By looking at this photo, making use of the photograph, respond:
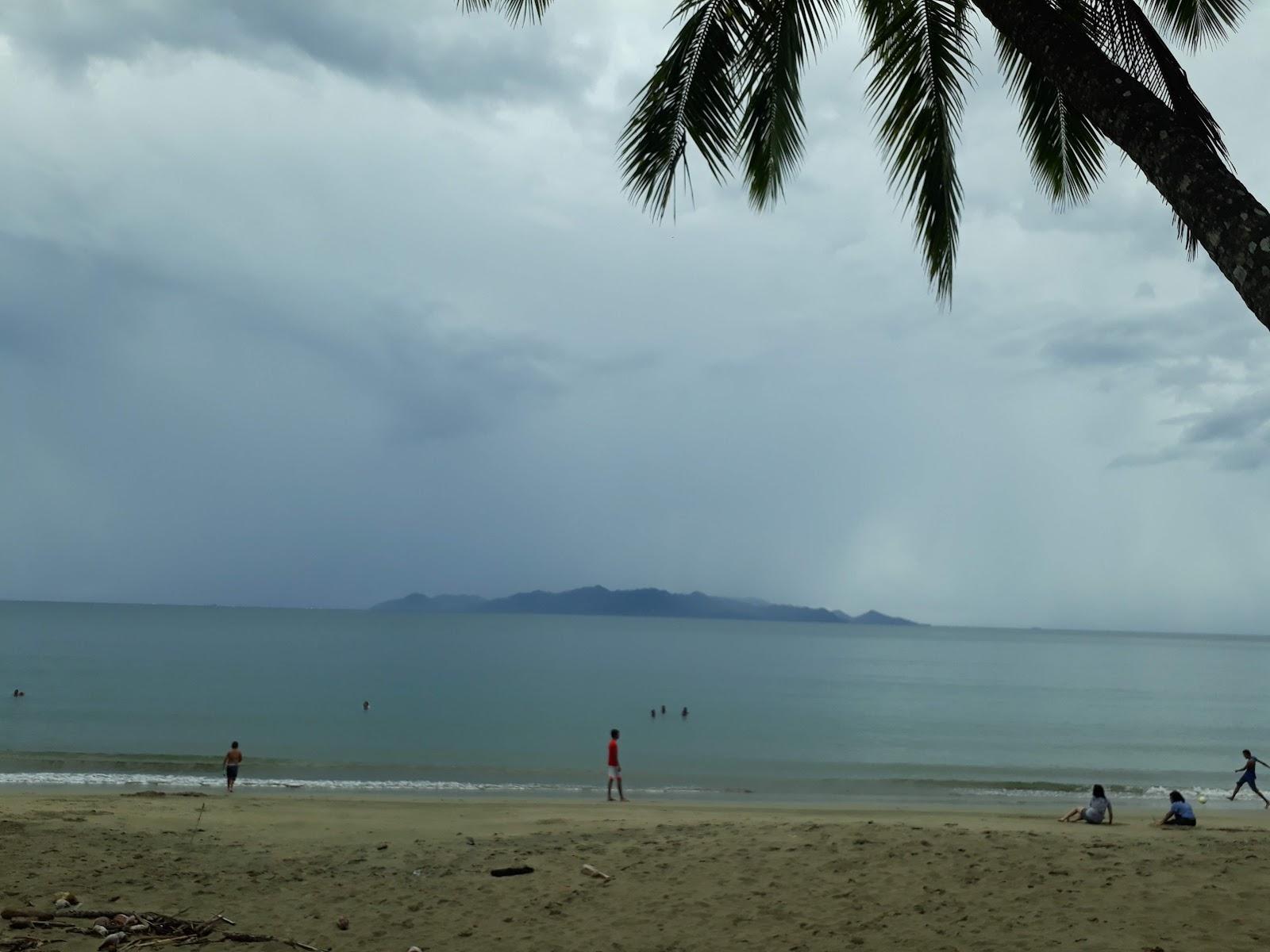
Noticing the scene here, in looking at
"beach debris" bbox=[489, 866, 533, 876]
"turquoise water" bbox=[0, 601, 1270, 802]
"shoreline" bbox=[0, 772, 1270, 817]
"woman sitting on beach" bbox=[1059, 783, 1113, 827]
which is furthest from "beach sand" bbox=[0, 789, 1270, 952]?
"turquoise water" bbox=[0, 601, 1270, 802]

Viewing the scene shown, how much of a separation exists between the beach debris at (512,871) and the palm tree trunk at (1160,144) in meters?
8.14

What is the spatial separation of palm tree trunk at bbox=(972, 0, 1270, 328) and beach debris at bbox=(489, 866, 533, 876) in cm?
814

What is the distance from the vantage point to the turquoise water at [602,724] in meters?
26.7

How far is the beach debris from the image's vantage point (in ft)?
31.5

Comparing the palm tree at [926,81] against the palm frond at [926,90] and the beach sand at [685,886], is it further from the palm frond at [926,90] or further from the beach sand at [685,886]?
the beach sand at [685,886]

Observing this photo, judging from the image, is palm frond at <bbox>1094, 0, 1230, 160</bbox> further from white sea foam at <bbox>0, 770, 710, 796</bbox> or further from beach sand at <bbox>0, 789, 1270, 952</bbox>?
white sea foam at <bbox>0, 770, 710, 796</bbox>

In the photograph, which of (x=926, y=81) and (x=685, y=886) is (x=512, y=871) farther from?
(x=926, y=81)

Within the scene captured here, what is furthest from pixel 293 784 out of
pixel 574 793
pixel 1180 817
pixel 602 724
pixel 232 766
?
pixel 602 724

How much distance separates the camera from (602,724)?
137 feet

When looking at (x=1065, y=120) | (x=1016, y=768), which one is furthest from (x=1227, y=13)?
(x=1016, y=768)

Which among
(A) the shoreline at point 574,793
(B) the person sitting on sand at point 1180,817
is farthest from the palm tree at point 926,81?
(A) the shoreline at point 574,793

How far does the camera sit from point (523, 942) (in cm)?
764

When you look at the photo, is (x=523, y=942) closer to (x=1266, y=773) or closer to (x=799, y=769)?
(x=799, y=769)

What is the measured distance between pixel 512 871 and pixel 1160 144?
8.34 metres
